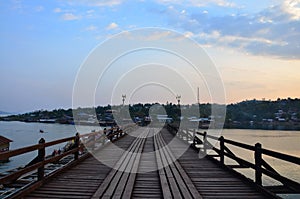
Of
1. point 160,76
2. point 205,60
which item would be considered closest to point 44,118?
point 160,76

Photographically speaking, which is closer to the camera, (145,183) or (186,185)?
(186,185)

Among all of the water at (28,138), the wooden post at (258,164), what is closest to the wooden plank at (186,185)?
the wooden post at (258,164)

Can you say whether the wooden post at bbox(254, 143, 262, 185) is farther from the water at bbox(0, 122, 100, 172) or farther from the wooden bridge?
the water at bbox(0, 122, 100, 172)

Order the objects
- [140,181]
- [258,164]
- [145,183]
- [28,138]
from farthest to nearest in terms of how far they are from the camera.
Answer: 1. [28,138]
2. [140,181]
3. [145,183]
4. [258,164]

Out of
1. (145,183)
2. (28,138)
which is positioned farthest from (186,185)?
(28,138)

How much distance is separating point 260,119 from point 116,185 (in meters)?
90.6

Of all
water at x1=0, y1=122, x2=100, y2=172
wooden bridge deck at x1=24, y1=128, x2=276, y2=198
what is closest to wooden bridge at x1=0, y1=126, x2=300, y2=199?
wooden bridge deck at x1=24, y1=128, x2=276, y2=198

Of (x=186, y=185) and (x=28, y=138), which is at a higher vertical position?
(x=186, y=185)

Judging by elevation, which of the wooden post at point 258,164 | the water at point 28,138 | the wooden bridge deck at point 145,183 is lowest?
the water at point 28,138

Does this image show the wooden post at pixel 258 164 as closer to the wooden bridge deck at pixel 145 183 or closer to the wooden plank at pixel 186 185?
the wooden bridge deck at pixel 145 183

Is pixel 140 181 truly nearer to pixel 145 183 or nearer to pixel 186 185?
pixel 145 183

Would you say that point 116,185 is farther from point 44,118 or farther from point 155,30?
point 44,118

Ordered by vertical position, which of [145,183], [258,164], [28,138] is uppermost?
[258,164]

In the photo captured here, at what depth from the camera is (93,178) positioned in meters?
7.47
